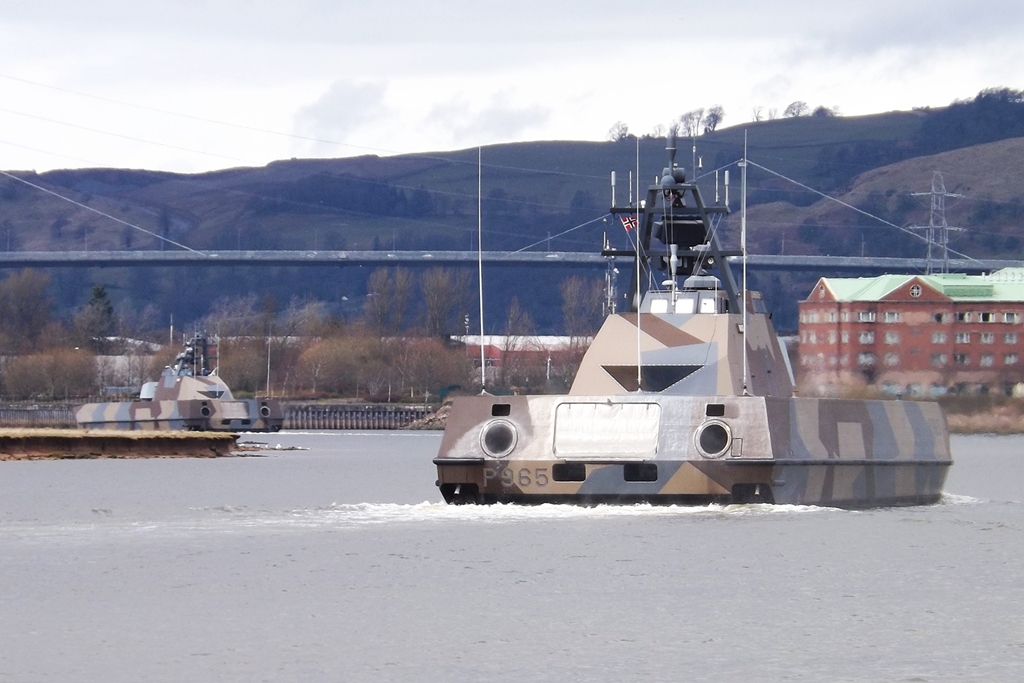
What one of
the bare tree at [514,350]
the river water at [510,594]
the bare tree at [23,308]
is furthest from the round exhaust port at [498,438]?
the bare tree at [23,308]

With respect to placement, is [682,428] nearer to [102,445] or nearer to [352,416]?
[102,445]

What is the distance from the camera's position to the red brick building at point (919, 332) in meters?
78.6

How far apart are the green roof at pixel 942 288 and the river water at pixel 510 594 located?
6179cm

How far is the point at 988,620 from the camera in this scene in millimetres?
17422

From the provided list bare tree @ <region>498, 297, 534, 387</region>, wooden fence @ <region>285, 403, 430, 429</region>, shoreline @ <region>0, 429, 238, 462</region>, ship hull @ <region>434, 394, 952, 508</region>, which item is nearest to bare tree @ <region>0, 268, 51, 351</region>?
bare tree @ <region>498, 297, 534, 387</region>

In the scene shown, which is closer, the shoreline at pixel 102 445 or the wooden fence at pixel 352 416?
the shoreline at pixel 102 445

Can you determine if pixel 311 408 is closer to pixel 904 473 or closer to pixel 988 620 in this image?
pixel 904 473

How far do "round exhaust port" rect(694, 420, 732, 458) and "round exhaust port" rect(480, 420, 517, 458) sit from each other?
2.30 m

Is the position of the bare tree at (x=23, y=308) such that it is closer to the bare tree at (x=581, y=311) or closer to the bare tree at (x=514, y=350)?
the bare tree at (x=514, y=350)

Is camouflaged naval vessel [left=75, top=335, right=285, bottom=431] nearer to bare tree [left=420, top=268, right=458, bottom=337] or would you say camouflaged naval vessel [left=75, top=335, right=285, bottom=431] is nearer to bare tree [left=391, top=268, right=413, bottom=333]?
bare tree [left=420, top=268, right=458, bottom=337]

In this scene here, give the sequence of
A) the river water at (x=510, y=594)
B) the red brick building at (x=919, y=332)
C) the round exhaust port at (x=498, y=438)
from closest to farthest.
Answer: the river water at (x=510, y=594), the round exhaust port at (x=498, y=438), the red brick building at (x=919, y=332)

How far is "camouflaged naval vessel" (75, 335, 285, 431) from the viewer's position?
60.9 m

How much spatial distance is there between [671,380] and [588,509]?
112 inches

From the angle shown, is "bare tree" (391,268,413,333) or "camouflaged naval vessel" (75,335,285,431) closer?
"camouflaged naval vessel" (75,335,285,431)
